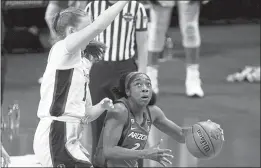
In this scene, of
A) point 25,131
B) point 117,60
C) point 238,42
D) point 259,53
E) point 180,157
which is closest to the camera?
point 117,60

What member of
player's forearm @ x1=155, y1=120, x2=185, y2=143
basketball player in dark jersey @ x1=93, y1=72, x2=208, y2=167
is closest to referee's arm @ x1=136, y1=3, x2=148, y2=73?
basketball player in dark jersey @ x1=93, y1=72, x2=208, y2=167

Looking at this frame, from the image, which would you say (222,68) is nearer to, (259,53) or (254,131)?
(259,53)

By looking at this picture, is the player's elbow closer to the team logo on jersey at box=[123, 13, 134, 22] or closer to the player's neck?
the player's neck

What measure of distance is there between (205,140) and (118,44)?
179cm

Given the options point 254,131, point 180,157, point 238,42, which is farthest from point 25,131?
point 238,42

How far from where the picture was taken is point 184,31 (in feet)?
29.2

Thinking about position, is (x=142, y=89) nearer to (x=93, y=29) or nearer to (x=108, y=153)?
(x=108, y=153)

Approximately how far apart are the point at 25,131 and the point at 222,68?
3781 mm

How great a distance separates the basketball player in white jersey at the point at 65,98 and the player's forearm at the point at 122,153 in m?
0.19

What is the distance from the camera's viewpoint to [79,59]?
4.46 m

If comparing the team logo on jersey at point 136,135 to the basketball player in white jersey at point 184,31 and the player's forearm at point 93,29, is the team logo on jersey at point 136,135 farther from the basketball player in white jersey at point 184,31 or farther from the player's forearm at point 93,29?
the basketball player in white jersey at point 184,31

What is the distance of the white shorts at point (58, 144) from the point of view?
4.57 m

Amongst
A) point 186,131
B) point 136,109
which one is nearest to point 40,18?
point 136,109

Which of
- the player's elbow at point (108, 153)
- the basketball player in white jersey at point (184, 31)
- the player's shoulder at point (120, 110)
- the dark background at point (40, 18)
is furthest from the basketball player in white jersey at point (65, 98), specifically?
the dark background at point (40, 18)
